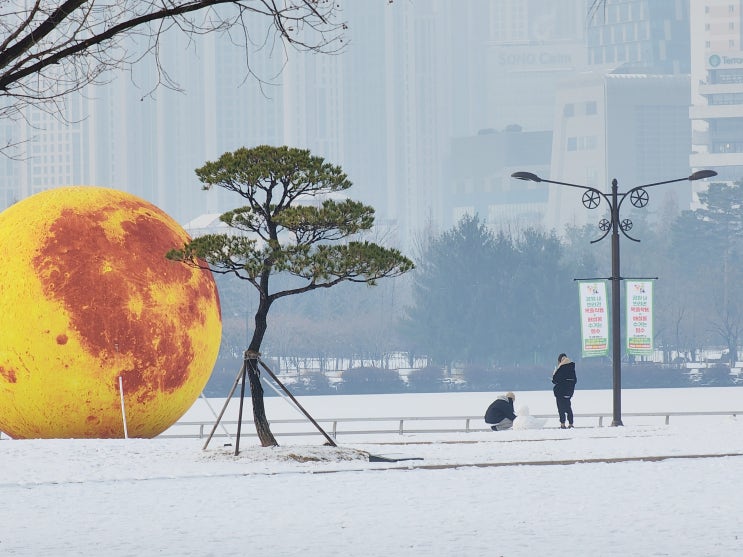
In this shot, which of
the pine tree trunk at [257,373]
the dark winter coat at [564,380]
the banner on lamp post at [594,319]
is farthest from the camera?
the banner on lamp post at [594,319]

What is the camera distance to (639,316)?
30.3 metres

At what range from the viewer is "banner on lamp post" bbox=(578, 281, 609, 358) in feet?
99.2

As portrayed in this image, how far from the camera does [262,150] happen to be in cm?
1925

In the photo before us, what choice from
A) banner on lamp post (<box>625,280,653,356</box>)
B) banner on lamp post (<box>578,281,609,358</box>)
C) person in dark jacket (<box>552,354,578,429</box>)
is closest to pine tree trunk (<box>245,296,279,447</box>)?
person in dark jacket (<box>552,354,578,429</box>)

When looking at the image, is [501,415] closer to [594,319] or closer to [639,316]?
[594,319]

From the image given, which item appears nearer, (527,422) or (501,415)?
(501,415)

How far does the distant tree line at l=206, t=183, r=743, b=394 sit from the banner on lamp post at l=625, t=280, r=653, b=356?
64.4 m

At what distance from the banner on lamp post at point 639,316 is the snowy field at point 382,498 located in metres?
6.33

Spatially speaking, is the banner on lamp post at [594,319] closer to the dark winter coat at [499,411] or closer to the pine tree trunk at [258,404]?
the dark winter coat at [499,411]

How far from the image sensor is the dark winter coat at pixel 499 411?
28250mm

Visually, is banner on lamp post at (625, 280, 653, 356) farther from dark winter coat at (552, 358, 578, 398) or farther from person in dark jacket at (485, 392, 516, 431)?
person in dark jacket at (485, 392, 516, 431)

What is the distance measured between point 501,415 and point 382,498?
14096 millimetres

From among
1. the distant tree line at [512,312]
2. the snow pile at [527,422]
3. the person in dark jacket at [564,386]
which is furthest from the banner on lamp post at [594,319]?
the distant tree line at [512,312]

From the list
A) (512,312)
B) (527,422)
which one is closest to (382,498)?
(527,422)
